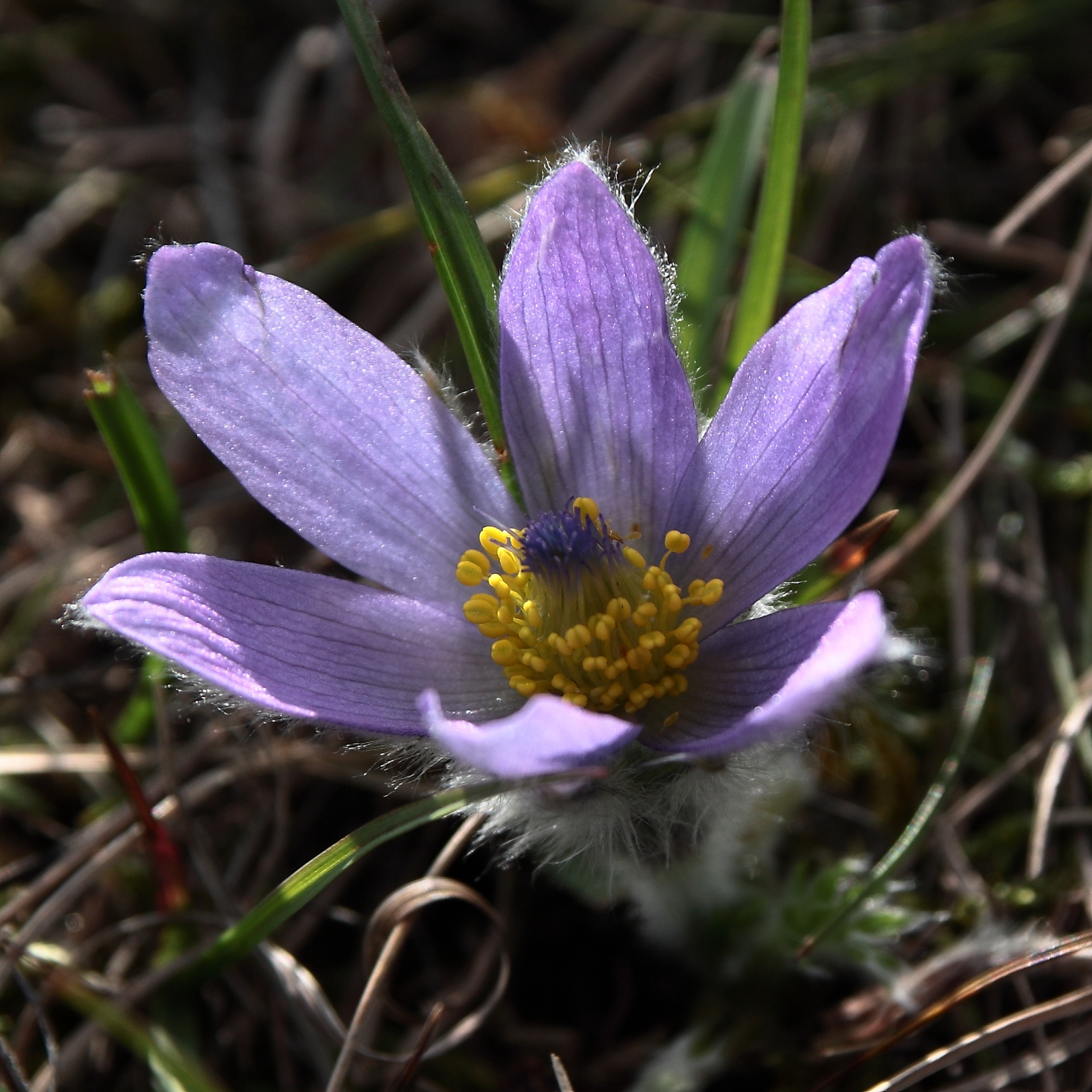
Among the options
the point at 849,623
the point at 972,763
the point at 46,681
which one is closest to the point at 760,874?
the point at 972,763

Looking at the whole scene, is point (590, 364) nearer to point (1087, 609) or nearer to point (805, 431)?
point (805, 431)

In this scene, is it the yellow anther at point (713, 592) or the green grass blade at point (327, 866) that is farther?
the yellow anther at point (713, 592)

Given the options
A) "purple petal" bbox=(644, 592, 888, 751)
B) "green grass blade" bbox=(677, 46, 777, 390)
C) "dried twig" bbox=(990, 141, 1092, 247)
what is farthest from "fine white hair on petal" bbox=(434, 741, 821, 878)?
"dried twig" bbox=(990, 141, 1092, 247)

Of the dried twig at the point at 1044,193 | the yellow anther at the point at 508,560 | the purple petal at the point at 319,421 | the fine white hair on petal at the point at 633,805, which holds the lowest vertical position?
the fine white hair on petal at the point at 633,805

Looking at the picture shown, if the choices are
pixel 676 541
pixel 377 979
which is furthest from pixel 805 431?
pixel 377 979

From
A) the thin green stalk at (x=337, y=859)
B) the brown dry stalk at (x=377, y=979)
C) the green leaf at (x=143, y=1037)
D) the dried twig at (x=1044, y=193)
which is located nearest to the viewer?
the thin green stalk at (x=337, y=859)

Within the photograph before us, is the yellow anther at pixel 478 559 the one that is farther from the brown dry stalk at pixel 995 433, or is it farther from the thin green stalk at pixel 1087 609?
the thin green stalk at pixel 1087 609

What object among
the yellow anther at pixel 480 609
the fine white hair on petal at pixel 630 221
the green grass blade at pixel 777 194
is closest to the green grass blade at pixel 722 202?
the green grass blade at pixel 777 194
